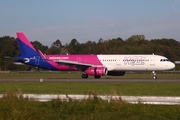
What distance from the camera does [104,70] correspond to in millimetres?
49688

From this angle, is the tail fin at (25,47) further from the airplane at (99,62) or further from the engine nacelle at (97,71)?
the engine nacelle at (97,71)

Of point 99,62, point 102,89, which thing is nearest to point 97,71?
point 99,62

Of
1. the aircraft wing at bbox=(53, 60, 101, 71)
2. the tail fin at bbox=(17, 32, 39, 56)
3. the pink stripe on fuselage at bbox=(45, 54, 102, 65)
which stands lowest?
the aircraft wing at bbox=(53, 60, 101, 71)

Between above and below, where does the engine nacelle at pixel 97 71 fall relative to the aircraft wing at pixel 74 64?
below

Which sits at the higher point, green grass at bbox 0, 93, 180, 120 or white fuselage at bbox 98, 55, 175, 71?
white fuselage at bbox 98, 55, 175, 71

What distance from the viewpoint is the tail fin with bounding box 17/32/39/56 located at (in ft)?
190

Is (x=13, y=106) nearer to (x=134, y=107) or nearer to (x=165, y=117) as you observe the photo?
(x=134, y=107)

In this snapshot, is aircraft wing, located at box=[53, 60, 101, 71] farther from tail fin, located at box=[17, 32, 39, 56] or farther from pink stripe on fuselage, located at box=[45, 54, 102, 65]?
tail fin, located at box=[17, 32, 39, 56]

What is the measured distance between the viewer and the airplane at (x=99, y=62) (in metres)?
50.3

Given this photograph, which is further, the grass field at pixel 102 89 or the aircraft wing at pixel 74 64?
the aircraft wing at pixel 74 64

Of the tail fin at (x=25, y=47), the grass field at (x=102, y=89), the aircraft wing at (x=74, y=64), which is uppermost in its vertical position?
the tail fin at (x=25, y=47)

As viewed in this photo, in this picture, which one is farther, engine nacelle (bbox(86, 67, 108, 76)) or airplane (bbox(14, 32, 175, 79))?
airplane (bbox(14, 32, 175, 79))

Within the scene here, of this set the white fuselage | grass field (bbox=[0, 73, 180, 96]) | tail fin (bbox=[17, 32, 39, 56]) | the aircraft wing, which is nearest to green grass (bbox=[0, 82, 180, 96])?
grass field (bbox=[0, 73, 180, 96])

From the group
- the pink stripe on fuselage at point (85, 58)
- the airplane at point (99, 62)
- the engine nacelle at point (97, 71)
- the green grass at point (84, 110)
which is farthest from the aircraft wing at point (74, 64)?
the green grass at point (84, 110)
